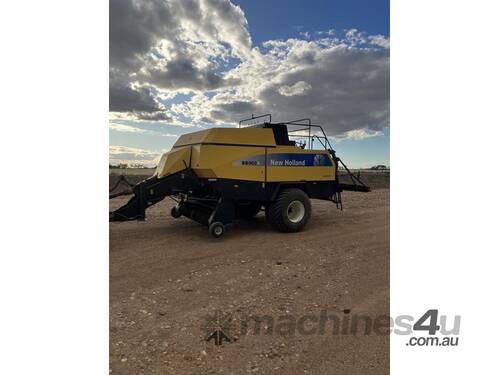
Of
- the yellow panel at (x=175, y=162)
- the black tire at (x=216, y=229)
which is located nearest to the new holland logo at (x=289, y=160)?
the yellow panel at (x=175, y=162)

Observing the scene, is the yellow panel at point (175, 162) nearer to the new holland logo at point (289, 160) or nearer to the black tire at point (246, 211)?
the new holland logo at point (289, 160)

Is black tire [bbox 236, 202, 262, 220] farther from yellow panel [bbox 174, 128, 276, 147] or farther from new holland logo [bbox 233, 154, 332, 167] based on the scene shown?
yellow panel [bbox 174, 128, 276, 147]

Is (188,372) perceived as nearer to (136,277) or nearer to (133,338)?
(133,338)

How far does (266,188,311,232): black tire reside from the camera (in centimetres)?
873

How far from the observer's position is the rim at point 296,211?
9078mm

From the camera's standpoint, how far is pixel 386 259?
644cm

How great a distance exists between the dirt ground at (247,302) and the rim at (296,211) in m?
0.89

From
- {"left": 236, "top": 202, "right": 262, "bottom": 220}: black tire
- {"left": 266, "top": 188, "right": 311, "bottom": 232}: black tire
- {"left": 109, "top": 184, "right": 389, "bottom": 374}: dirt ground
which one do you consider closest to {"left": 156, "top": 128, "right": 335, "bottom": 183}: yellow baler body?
{"left": 266, "top": 188, "right": 311, "bottom": 232}: black tire

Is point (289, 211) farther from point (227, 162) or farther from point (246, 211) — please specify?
point (227, 162)

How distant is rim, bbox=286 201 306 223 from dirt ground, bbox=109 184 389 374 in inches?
35.2

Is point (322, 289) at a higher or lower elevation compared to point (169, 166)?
lower

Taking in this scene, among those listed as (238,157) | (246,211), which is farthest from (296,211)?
(238,157)
